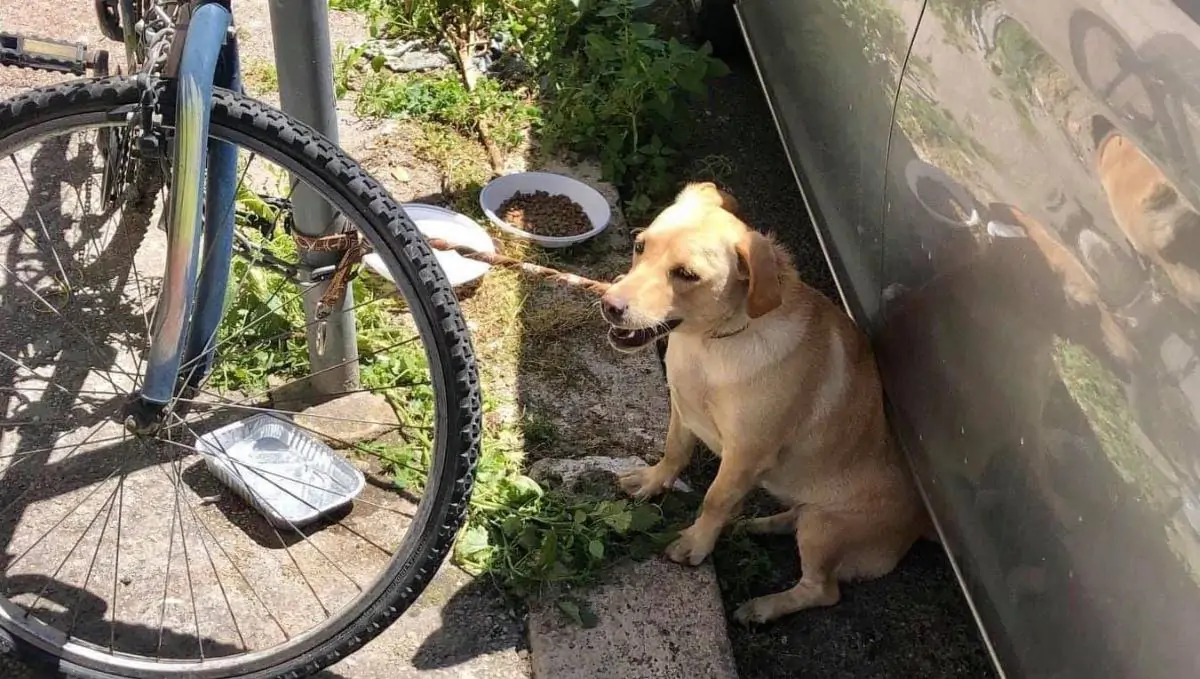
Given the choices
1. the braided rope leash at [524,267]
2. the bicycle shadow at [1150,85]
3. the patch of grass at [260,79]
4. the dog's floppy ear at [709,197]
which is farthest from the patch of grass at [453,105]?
the bicycle shadow at [1150,85]

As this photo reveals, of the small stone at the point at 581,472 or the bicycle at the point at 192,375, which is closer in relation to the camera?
the bicycle at the point at 192,375

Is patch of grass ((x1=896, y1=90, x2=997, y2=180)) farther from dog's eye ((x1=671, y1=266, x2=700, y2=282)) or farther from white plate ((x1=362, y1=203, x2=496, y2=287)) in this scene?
white plate ((x1=362, y1=203, x2=496, y2=287))

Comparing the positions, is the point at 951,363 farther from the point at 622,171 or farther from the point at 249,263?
the point at 622,171

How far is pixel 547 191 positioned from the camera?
160 inches

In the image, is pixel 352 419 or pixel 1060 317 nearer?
pixel 1060 317

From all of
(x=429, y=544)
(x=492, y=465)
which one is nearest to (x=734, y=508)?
(x=492, y=465)

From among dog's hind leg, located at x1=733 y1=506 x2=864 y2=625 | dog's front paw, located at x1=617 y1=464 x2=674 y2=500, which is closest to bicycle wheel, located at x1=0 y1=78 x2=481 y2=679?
dog's front paw, located at x1=617 y1=464 x2=674 y2=500

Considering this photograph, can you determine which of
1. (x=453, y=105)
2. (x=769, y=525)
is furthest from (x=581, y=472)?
(x=453, y=105)

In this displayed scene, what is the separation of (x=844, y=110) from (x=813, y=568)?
1.27 m

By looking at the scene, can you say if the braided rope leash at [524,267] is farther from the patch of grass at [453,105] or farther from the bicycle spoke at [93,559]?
the bicycle spoke at [93,559]

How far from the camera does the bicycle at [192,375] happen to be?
6.35ft

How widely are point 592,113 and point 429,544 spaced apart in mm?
2645

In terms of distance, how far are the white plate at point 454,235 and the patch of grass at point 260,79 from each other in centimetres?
106

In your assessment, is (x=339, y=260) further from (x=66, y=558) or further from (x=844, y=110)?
(x=844, y=110)
